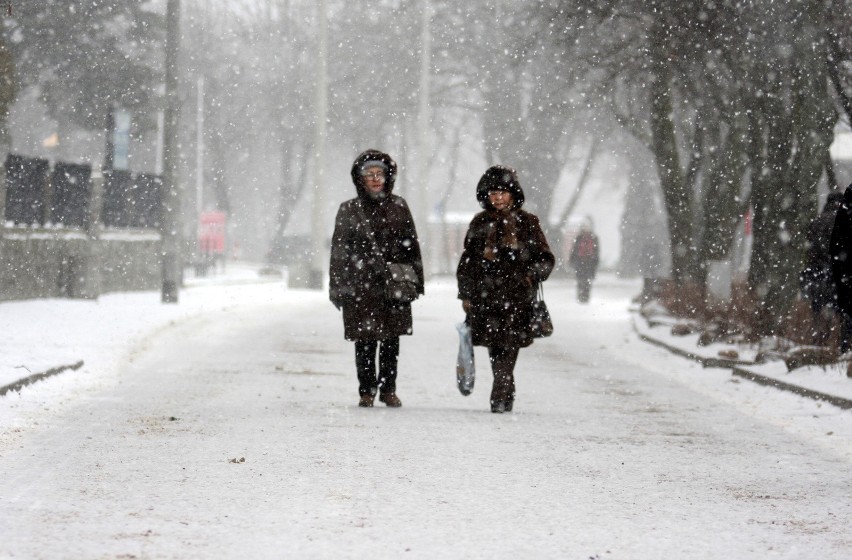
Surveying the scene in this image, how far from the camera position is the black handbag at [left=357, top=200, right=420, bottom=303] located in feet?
35.9

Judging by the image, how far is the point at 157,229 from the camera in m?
30.8

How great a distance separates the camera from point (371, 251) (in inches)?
434

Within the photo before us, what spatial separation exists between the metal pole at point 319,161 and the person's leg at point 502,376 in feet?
82.5

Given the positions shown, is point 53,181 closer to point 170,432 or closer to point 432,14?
point 170,432

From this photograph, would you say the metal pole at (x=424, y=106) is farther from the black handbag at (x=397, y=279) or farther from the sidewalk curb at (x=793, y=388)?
the black handbag at (x=397, y=279)

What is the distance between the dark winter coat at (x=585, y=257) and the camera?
32781 millimetres

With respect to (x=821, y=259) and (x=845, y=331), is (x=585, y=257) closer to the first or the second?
(x=821, y=259)

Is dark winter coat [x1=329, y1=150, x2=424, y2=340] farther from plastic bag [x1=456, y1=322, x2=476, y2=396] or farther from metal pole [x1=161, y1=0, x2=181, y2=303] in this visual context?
metal pole [x1=161, y1=0, x2=181, y2=303]

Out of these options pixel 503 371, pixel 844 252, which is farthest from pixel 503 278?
pixel 844 252

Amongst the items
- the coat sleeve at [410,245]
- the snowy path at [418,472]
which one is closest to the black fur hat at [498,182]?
the coat sleeve at [410,245]

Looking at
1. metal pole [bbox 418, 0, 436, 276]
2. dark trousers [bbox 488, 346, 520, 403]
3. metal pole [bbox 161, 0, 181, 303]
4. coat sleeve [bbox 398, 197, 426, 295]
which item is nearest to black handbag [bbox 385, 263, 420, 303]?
coat sleeve [bbox 398, 197, 426, 295]

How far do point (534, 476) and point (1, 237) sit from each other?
15.1 m

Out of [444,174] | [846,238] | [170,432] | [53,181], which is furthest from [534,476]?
[444,174]

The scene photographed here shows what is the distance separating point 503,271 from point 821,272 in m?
6.41
